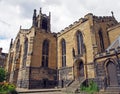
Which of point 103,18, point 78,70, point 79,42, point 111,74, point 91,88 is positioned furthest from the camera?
point 103,18

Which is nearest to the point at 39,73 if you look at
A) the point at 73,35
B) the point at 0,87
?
the point at 73,35

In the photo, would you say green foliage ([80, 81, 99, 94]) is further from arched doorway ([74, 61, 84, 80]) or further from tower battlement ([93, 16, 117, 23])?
tower battlement ([93, 16, 117, 23])

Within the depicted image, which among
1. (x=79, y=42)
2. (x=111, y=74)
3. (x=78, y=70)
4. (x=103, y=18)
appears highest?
(x=103, y=18)

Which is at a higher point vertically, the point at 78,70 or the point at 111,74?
the point at 78,70

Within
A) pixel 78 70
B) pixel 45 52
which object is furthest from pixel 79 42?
pixel 45 52

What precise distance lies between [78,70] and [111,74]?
6911 mm

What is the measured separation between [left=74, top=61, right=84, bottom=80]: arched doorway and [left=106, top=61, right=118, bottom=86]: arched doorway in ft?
18.3

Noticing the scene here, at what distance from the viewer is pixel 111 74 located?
63.3 feet

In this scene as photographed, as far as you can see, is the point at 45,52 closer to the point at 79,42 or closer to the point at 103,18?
the point at 79,42

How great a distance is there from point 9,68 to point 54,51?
44.6 feet

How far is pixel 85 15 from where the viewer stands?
1019 inches

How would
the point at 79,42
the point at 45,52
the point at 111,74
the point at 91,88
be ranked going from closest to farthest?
the point at 111,74 → the point at 91,88 → the point at 79,42 → the point at 45,52

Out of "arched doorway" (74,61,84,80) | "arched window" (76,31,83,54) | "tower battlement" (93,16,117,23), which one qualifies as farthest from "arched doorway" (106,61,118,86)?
"tower battlement" (93,16,117,23)

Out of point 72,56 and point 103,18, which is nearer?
point 72,56
